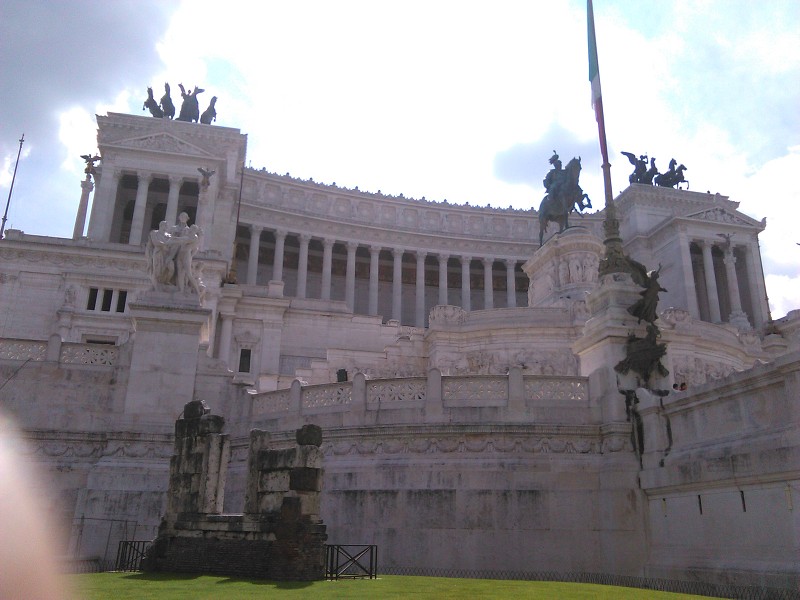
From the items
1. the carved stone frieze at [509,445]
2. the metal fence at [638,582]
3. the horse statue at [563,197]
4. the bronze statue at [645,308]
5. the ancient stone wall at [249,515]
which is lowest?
the metal fence at [638,582]

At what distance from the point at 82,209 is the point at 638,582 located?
215 ft

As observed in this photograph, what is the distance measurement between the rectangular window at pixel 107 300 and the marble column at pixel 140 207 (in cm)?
1609

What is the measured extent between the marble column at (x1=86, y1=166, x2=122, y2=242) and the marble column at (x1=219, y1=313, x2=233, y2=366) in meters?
25.7

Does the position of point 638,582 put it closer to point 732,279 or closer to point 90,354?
point 90,354

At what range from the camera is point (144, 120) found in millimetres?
73750

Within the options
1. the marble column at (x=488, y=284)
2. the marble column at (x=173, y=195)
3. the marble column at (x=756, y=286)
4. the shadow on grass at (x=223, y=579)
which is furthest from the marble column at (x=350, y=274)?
the shadow on grass at (x=223, y=579)

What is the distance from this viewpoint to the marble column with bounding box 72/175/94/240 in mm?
67438

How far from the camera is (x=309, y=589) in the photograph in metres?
12.3

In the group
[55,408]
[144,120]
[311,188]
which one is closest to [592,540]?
[55,408]

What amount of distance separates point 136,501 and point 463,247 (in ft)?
244

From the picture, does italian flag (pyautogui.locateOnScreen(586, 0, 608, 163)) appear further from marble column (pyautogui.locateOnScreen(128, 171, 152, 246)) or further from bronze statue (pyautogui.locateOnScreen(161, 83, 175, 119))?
bronze statue (pyautogui.locateOnScreen(161, 83, 175, 119))

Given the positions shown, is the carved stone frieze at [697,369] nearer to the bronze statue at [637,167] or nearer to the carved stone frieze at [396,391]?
the carved stone frieze at [396,391]

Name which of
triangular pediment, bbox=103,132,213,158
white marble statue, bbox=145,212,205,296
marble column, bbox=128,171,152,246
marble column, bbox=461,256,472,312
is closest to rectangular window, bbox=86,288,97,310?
marble column, bbox=128,171,152,246

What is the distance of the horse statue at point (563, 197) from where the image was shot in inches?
2053
